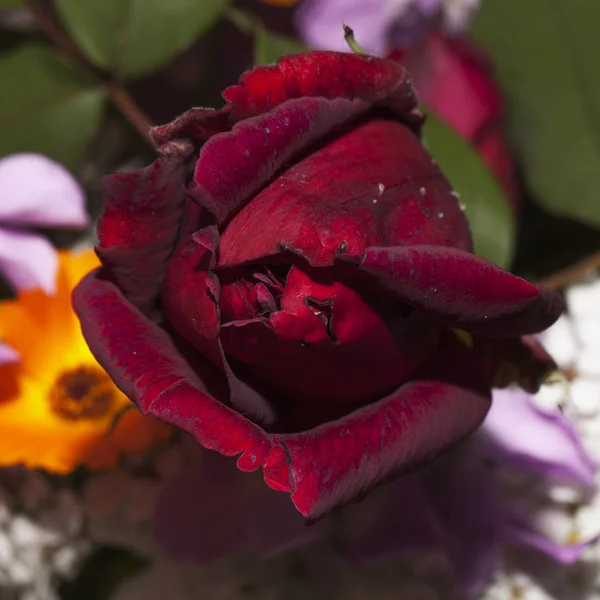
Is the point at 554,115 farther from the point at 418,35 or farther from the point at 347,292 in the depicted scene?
the point at 347,292

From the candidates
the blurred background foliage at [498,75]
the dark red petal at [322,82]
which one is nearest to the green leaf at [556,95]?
the blurred background foliage at [498,75]

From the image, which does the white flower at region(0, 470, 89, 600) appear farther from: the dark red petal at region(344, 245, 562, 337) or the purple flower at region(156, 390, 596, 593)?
the dark red petal at region(344, 245, 562, 337)

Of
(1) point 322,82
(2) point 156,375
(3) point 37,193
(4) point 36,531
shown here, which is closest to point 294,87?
(1) point 322,82

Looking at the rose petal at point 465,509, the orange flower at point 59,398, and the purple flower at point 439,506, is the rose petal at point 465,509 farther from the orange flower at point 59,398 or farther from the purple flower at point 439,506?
the orange flower at point 59,398

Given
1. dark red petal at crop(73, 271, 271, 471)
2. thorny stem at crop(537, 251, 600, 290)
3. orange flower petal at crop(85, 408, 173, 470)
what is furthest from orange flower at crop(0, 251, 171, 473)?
thorny stem at crop(537, 251, 600, 290)

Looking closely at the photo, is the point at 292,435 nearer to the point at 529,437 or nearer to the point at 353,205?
the point at 353,205
